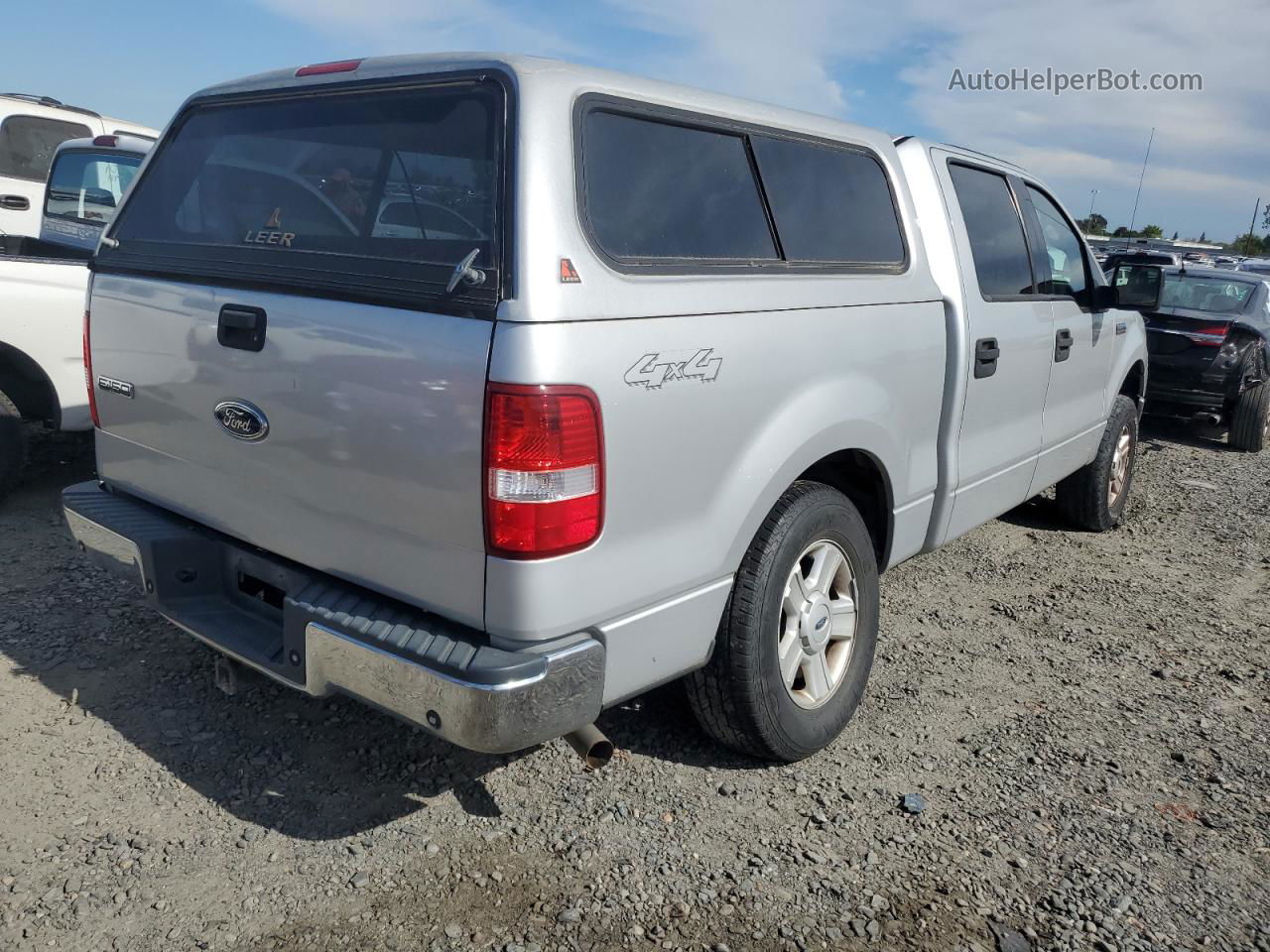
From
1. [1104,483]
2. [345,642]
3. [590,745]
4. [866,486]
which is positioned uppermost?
[866,486]

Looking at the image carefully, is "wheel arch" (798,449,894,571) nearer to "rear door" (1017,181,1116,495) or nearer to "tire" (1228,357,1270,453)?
"rear door" (1017,181,1116,495)

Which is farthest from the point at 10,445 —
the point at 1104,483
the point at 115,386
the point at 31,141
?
the point at 31,141

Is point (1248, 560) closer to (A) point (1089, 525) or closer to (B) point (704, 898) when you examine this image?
(A) point (1089, 525)

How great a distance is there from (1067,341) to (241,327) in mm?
3552

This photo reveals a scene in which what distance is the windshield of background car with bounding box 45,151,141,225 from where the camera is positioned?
7.18 meters

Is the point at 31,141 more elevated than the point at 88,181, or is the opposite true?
the point at 31,141

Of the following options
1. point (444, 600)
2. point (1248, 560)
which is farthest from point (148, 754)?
point (1248, 560)

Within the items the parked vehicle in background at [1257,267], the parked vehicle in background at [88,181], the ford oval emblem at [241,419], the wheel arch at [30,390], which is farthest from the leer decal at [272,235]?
the parked vehicle in background at [1257,267]

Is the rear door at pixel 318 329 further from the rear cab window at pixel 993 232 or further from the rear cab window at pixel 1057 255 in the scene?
the rear cab window at pixel 1057 255

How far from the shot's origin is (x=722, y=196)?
2838mm

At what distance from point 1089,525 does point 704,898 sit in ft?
13.5

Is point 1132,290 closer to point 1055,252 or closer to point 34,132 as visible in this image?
point 1055,252

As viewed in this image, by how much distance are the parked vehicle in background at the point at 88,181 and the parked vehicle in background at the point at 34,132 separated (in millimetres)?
3443

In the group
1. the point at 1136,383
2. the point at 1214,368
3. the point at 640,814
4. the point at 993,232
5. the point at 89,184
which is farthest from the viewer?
the point at 1214,368
